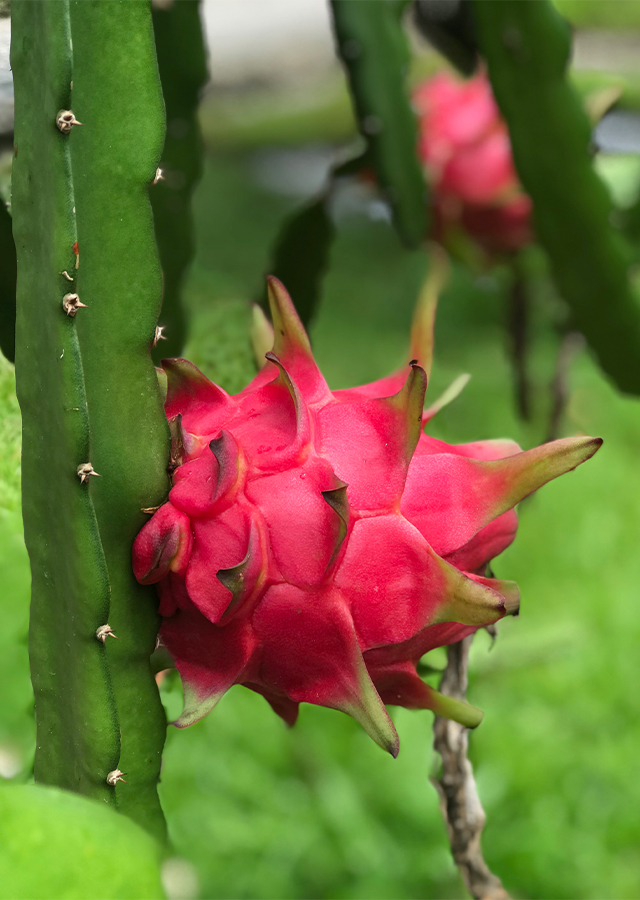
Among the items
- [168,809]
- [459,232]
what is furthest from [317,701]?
[459,232]

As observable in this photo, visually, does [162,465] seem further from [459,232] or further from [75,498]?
[459,232]

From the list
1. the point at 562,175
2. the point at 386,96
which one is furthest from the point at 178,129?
the point at 562,175

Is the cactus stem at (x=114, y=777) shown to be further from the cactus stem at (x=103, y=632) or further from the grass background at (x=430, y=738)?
the grass background at (x=430, y=738)

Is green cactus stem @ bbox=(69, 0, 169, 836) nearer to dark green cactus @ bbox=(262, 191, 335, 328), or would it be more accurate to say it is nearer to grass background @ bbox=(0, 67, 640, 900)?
grass background @ bbox=(0, 67, 640, 900)

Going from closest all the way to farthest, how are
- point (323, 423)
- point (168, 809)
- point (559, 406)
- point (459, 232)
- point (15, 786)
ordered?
1. point (15, 786)
2. point (323, 423)
3. point (168, 809)
4. point (559, 406)
5. point (459, 232)

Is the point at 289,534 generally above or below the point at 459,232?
above

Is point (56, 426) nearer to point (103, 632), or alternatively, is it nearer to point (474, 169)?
point (103, 632)
